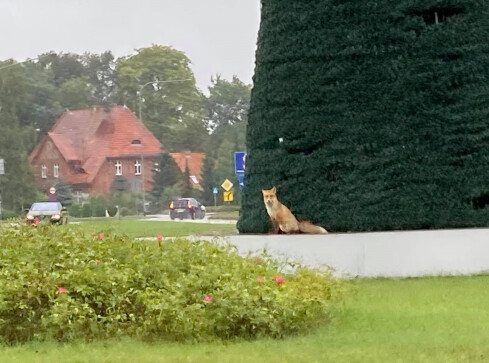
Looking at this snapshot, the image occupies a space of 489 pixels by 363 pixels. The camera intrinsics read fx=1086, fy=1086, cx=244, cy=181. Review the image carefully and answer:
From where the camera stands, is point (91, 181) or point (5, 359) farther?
point (91, 181)

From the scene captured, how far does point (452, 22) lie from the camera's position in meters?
16.6

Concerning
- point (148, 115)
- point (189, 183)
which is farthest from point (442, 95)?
point (148, 115)

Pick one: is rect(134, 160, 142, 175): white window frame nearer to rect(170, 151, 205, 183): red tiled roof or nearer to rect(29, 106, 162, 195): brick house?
rect(29, 106, 162, 195): brick house

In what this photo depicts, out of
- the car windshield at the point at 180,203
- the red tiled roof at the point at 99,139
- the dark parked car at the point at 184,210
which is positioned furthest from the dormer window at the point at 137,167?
the dark parked car at the point at 184,210

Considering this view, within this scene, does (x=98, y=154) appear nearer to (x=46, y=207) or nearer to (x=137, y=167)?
(x=137, y=167)

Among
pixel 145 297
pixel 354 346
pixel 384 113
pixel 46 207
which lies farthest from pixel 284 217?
pixel 46 207

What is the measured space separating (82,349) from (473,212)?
898 centimetres

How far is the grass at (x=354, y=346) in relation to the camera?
8070 mm

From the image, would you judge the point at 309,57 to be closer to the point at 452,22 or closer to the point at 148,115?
the point at 452,22

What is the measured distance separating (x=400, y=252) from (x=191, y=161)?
67103 millimetres

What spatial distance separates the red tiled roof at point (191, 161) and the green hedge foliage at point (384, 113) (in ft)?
201

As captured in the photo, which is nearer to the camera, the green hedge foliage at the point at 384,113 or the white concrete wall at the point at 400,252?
the white concrete wall at the point at 400,252

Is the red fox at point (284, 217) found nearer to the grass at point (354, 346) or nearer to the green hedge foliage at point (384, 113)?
the green hedge foliage at point (384, 113)

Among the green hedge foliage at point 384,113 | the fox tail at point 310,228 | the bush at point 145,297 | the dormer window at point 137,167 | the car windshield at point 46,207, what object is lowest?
the bush at point 145,297
